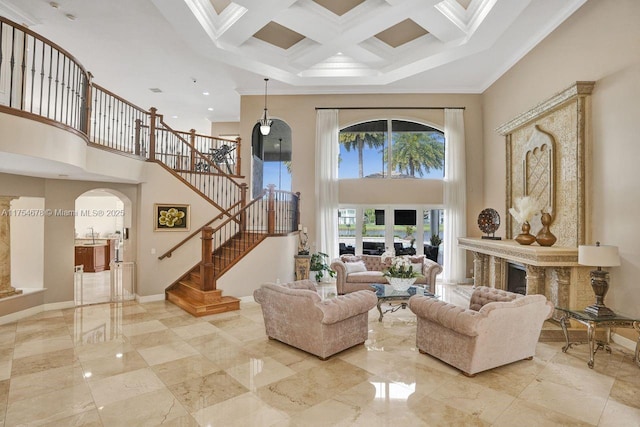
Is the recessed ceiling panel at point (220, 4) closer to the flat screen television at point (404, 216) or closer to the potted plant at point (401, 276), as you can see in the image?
the potted plant at point (401, 276)

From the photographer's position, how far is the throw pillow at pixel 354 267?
739 centimetres

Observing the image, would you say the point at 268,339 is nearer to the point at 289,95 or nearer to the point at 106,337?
the point at 106,337

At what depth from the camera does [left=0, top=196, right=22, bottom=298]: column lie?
18.7 ft

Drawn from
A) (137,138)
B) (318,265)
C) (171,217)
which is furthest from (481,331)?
(137,138)

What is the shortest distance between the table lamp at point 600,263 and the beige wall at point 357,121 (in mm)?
4856

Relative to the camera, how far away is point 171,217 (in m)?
7.30

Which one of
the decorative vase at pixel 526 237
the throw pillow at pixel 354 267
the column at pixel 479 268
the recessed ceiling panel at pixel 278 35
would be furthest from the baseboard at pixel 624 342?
the recessed ceiling panel at pixel 278 35

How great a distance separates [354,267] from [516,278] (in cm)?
330

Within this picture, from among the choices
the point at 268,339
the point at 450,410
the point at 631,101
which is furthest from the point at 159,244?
the point at 631,101

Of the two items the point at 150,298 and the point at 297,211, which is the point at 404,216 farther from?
the point at 150,298

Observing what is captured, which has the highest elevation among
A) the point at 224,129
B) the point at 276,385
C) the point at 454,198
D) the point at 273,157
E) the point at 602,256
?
the point at 224,129

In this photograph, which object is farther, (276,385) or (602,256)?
(602,256)

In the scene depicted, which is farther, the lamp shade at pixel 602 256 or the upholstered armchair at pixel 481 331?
the lamp shade at pixel 602 256

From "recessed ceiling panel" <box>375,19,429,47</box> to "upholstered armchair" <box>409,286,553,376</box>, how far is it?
539 cm
